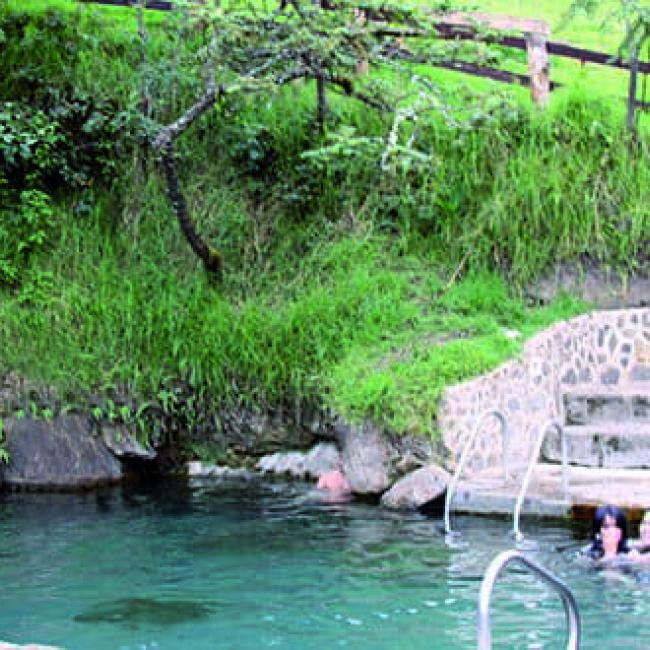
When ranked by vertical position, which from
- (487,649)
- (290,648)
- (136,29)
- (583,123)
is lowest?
(290,648)

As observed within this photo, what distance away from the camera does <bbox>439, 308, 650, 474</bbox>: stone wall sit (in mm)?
11828

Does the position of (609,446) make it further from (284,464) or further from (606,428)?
(284,464)

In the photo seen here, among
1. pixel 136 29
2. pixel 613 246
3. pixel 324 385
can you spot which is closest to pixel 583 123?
pixel 613 246

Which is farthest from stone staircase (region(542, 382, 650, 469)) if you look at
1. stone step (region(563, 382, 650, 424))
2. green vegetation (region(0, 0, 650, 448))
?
green vegetation (region(0, 0, 650, 448))

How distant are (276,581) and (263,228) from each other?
7.37m

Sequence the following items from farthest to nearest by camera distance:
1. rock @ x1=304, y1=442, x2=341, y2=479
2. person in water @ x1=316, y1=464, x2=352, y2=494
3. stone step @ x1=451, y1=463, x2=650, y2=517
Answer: rock @ x1=304, y1=442, x2=341, y2=479
person in water @ x1=316, y1=464, x2=352, y2=494
stone step @ x1=451, y1=463, x2=650, y2=517

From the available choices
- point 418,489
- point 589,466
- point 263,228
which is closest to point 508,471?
point 418,489

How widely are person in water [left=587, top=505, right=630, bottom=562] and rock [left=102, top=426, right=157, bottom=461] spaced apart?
6010mm

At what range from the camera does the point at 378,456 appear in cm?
1185

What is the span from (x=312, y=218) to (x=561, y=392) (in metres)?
4.14

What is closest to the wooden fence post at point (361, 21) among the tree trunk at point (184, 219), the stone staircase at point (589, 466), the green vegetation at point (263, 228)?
the green vegetation at point (263, 228)

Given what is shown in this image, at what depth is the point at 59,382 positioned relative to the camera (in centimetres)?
1318

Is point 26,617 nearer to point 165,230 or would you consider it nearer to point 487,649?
point 487,649

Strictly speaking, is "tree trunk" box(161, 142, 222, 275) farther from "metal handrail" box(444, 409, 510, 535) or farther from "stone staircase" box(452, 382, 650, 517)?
"stone staircase" box(452, 382, 650, 517)
